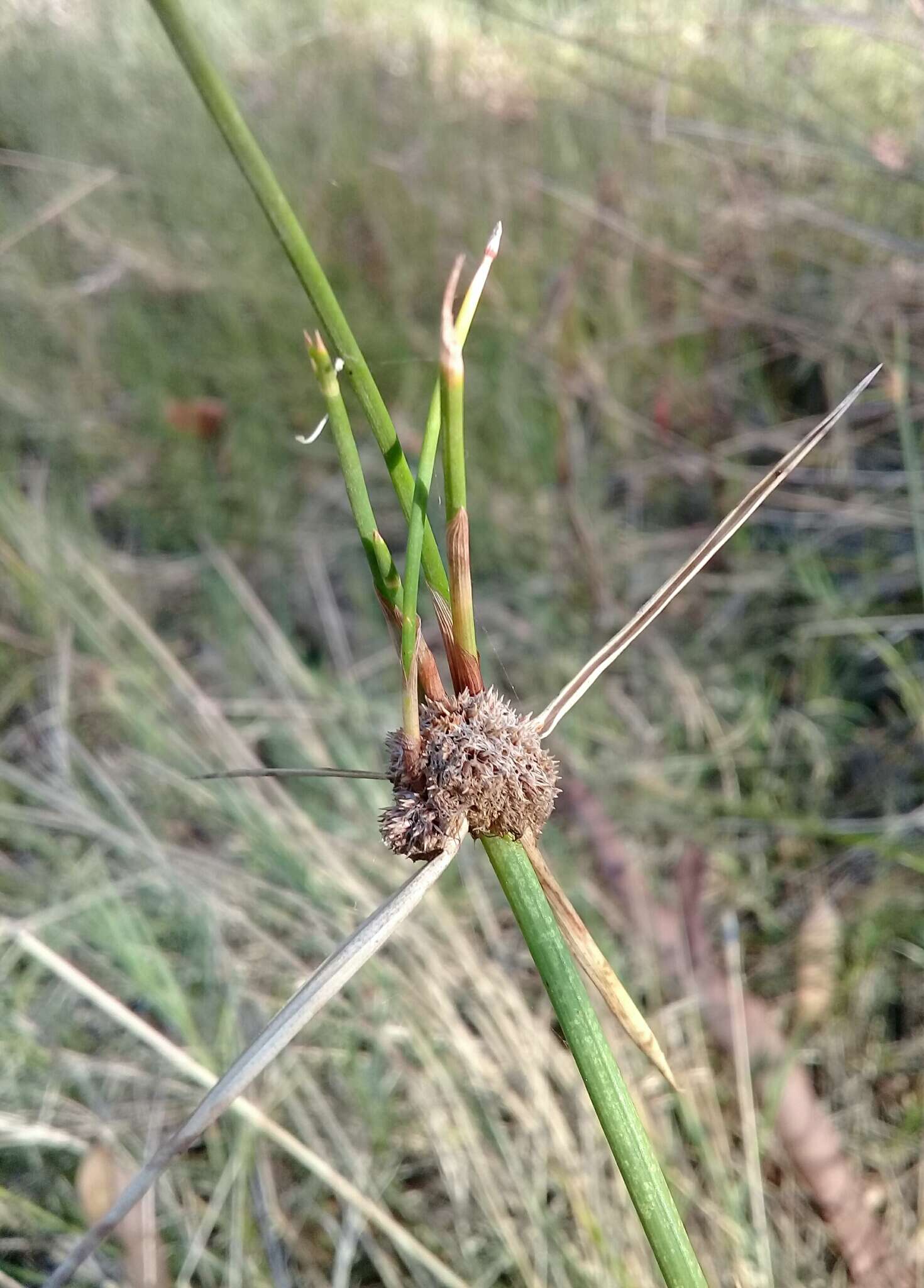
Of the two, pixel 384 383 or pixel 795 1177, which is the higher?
pixel 384 383

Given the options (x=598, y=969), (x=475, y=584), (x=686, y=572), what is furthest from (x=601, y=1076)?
(x=475, y=584)

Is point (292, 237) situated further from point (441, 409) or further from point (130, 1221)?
point (130, 1221)

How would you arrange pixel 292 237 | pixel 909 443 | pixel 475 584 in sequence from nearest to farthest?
pixel 292 237, pixel 909 443, pixel 475 584

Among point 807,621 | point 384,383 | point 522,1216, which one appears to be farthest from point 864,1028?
point 384,383

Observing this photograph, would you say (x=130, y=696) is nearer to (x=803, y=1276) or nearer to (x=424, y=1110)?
(x=424, y=1110)

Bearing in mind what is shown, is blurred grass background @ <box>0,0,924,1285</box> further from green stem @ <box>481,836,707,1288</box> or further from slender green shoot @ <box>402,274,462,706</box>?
slender green shoot @ <box>402,274,462,706</box>

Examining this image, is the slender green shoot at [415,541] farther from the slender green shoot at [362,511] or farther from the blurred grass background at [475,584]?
the blurred grass background at [475,584]

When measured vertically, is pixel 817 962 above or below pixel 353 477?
above

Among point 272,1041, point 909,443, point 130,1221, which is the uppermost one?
point 909,443

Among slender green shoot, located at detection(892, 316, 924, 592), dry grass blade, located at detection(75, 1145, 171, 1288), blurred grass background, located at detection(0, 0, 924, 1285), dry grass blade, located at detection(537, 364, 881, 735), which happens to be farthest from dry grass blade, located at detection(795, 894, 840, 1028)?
dry grass blade, located at detection(537, 364, 881, 735)
